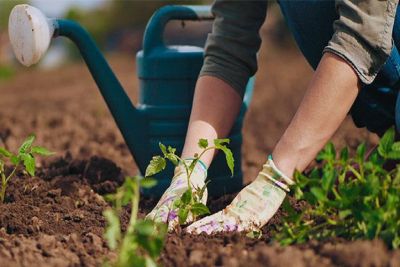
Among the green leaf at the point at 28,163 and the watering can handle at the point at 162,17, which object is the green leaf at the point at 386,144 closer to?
the green leaf at the point at 28,163

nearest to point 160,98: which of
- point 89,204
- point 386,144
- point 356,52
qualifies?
point 89,204

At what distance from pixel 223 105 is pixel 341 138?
126cm

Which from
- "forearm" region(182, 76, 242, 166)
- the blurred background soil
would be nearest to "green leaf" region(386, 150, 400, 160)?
"forearm" region(182, 76, 242, 166)

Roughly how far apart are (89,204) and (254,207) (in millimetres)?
588

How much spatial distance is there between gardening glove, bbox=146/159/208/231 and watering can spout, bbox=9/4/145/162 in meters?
0.49

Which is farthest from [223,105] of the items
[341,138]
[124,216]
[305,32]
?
[341,138]

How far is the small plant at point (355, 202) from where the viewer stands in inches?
61.5

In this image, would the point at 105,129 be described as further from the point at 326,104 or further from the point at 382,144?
the point at 382,144

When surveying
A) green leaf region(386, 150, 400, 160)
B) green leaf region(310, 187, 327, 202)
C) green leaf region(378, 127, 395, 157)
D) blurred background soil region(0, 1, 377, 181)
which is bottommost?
blurred background soil region(0, 1, 377, 181)

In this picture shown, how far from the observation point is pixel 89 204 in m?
2.29

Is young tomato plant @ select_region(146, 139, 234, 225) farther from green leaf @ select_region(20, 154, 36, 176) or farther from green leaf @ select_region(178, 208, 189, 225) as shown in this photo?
green leaf @ select_region(20, 154, 36, 176)

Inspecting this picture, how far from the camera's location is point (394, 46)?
2.11m

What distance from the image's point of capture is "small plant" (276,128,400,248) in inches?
61.5

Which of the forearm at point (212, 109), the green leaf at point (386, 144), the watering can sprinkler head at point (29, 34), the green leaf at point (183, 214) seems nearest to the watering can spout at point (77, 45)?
the watering can sprinkler head at point (29, 34)
